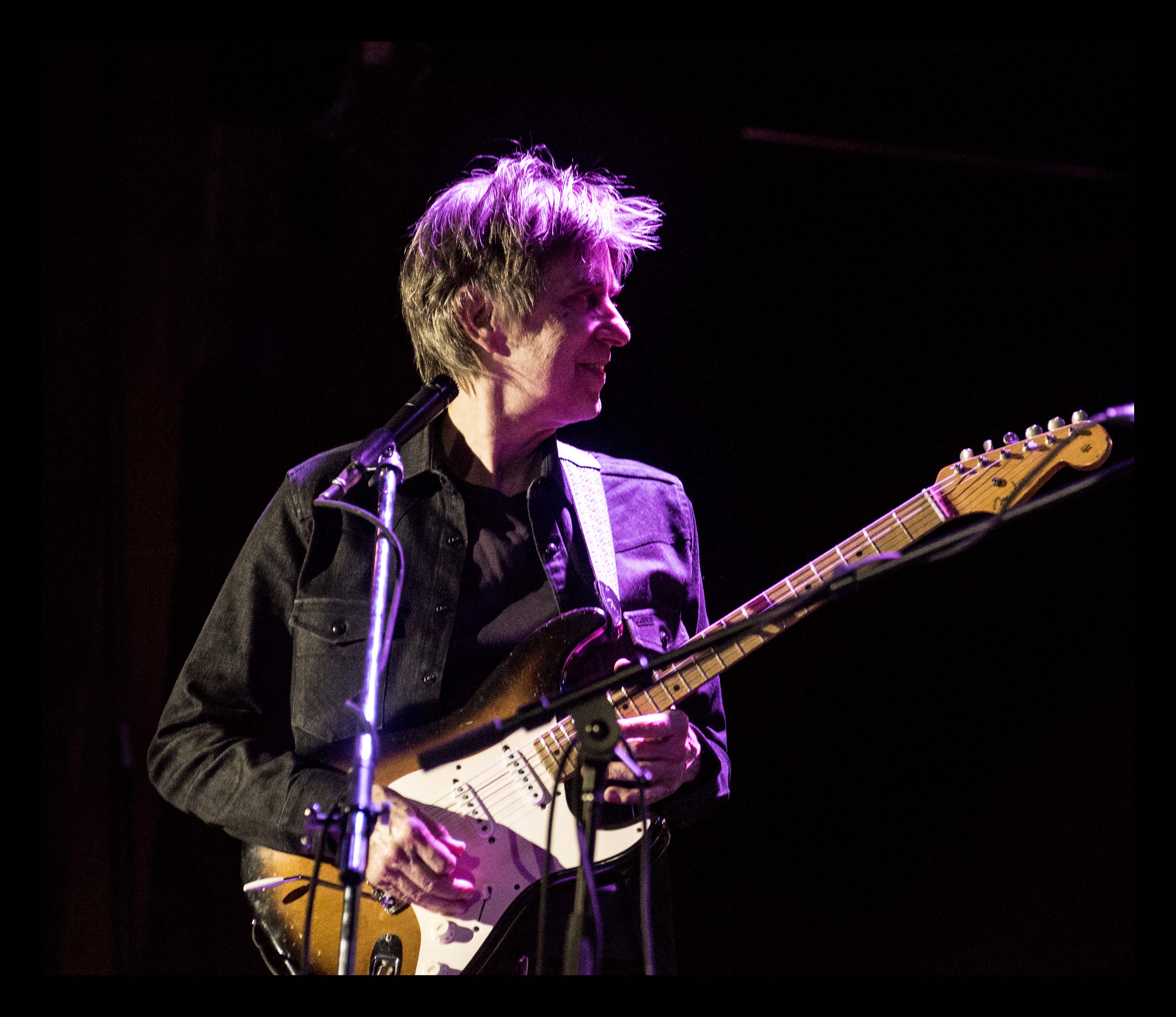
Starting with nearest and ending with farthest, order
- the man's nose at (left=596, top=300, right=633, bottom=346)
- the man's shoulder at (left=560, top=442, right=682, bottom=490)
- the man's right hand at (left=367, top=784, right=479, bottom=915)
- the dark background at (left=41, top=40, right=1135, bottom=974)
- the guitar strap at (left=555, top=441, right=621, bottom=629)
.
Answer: the man's right hand at (left=367, top=784, right=479, bottom=915) < the guitar strap at (left=555, top=441, right=621, bottom=629) < the man's nose at (left=596, top=300, right=633, bottom=346) < the man's shoulder at (left=560, top=442, right=682, bottom=490) < the dark background at (left=41, top=40, right=1135, bottom=974)

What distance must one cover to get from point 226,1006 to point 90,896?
123cm

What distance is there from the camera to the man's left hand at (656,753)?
6.00ft

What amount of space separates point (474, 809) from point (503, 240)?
53.9 inches

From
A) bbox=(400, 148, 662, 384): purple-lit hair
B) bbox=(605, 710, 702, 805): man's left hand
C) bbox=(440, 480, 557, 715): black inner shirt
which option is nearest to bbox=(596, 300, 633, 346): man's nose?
bbox=(400, 148, 662, 384): purple-lit hair

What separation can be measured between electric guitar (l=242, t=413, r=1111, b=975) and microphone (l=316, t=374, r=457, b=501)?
1.77 feet

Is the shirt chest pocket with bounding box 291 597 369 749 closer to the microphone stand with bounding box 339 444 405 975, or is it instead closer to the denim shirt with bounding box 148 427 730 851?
the denim shirt with bounding box 148 427 730 851

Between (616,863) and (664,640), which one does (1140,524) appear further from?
(616,863)

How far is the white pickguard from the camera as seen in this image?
1.87 m

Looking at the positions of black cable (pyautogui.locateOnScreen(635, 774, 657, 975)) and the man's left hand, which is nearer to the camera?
black cable (pyautogui.locateOnScreen(635, 774, 657, 975))

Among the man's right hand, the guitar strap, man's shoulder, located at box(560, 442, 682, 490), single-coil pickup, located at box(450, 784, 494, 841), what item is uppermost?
man's shoulder, located at box(560, 442, 682, 490)

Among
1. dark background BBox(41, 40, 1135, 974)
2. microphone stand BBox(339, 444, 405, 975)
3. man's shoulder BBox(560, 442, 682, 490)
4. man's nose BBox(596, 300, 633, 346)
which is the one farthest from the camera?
dark background BBox(41, 40, 1135, 974)

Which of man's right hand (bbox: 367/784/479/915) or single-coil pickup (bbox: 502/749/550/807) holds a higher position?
single-coil pickup (bbox: 502/749/550/807)

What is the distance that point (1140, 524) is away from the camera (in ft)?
6.84

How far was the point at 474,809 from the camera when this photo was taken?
6.44ft
